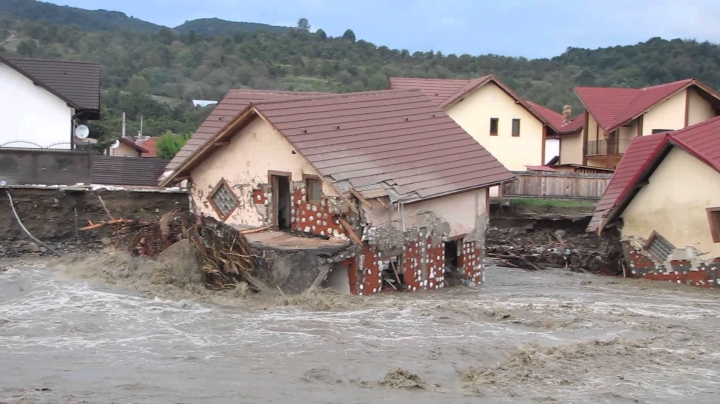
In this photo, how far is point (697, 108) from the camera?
45.0 metres

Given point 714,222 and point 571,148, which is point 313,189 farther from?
point 571,148

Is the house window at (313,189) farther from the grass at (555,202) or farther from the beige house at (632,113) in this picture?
the beige house at (632,113)

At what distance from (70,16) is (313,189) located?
13933 cm

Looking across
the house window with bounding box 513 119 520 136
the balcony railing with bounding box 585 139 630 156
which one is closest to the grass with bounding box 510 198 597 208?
the house window with bounding box 513 119 520 136

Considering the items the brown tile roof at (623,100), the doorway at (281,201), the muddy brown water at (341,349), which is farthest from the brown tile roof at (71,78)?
the brown tile roof at (623,100)

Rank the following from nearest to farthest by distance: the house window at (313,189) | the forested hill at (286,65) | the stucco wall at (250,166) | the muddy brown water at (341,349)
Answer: the muddy brown water at (341,349), the house window at (313,189), the stucco wall at (250,166), the forested hill at (286,65)

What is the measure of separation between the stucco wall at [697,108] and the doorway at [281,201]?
27.4 metres

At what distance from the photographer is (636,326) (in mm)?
19547

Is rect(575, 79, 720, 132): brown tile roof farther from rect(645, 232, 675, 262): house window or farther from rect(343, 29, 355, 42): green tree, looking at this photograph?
rect(343, 29, 355, 42): green tree

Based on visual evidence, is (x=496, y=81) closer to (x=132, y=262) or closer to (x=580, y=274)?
(x=580, y=274)

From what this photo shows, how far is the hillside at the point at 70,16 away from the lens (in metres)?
144

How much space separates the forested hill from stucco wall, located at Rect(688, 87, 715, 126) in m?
37.4

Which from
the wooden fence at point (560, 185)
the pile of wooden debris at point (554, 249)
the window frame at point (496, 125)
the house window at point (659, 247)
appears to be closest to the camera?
the house window at point (659, 247)

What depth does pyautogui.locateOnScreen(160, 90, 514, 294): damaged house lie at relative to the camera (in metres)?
21.3
